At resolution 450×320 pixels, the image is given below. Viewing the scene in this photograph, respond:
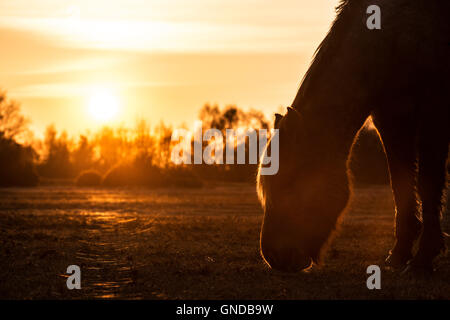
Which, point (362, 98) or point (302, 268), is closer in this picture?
point (302, 268)

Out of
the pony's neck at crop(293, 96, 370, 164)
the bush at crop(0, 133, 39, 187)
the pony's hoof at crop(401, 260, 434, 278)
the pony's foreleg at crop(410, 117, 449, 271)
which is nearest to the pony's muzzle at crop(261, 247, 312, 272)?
the pony's neck at crop(293, 96, 370, 164)

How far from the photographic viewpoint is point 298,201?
4934 millimetres

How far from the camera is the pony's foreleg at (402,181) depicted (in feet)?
20.8

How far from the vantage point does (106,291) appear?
16.4 feet

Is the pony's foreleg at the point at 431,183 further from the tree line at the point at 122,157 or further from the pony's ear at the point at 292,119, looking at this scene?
the tree line at the point at 122,157

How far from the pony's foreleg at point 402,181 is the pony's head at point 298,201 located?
1.65 m

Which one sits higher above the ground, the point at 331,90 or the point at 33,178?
the point at 331,90

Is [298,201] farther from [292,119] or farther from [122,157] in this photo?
[122,157]

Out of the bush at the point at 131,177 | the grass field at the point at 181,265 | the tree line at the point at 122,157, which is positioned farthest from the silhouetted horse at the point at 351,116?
the bush at the point at 131,177

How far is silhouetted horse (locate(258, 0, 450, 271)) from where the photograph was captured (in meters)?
4.92

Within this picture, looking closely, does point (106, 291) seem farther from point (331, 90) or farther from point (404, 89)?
point (404, 89)
